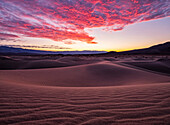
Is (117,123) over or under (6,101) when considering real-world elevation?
under

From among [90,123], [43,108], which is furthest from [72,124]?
[43,108]

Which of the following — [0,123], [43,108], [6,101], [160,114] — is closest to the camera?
[0,123]

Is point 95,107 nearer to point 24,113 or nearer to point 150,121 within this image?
point 150,121

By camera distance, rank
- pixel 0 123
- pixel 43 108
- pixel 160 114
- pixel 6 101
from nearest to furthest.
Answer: pixel 0 123, pixel 160 114, pixel 43 108, pixel 6 101

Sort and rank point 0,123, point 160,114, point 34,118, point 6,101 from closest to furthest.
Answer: point 0,123 < point 34,118 < point 160,114 < point 6,101

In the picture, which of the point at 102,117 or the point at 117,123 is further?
the point at 102,117

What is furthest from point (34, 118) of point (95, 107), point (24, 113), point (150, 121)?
point (150, 121)

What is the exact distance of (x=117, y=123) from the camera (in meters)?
1.47

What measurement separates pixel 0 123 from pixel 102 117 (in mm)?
1525

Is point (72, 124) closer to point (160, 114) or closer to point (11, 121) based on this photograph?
point (11, 121)

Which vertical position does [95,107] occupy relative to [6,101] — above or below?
below

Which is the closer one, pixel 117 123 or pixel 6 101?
pixel 117 123

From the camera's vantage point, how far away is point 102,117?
5.29ft

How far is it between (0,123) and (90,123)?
130cm
